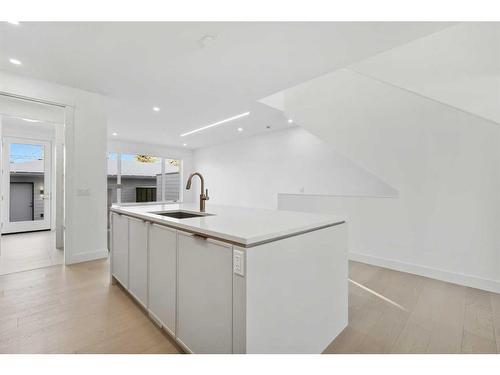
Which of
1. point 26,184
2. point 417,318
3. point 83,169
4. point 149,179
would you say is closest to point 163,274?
point 417,318

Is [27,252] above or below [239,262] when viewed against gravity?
below

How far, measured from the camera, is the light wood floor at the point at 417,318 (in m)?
1.60

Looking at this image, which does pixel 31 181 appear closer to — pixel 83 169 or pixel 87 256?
pixel 83 169

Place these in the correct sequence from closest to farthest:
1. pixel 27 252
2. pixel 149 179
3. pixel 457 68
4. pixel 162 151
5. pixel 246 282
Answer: pixel 246 282 < pixel 457 68 < pixel 27 252 < pixel 162 151 < pixel 149 179

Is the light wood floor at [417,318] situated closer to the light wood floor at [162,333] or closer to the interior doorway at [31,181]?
the light wood floor at [162,333]

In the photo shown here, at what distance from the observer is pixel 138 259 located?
6.48 ft

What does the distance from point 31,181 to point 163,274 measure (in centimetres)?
529

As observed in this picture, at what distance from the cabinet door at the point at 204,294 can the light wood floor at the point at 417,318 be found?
816 mm

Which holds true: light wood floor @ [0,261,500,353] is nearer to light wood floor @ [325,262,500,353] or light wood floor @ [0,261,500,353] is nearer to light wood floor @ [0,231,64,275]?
light wood floor @ [325,262,500,353]

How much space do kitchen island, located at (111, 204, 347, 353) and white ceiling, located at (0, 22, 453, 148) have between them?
168 cm

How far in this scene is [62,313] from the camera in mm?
1985

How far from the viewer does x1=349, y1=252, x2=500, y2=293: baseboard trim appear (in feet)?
8.18
